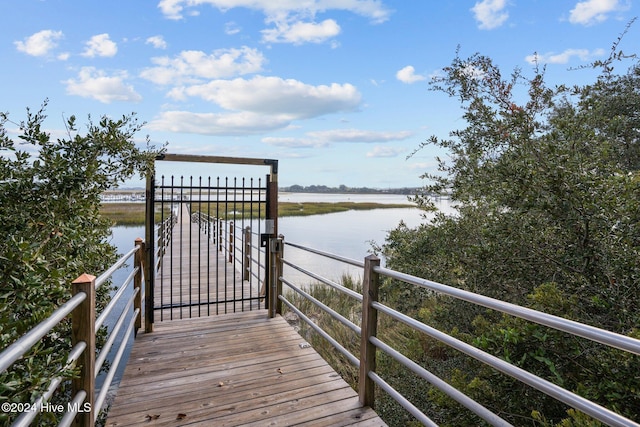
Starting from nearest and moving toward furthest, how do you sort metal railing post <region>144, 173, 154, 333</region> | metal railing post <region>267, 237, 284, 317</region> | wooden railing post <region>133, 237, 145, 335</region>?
wooden railing post <region>133, 237, 145, 335</region>
metal railing post <region>144, 173, 154, 333</region>
metal railing post <region>267, 237, 284, 317</region>

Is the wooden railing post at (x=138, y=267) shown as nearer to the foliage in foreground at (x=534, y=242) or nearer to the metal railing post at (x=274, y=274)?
the metal railing post at (x=274, y=274)

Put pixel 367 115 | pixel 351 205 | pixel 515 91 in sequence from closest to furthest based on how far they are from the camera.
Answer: pixel 515 91, pixel 367 115, pixel 351 205

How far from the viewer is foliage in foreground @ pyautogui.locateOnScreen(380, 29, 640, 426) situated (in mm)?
2125

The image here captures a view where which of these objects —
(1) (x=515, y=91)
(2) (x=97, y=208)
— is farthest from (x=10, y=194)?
(1) (x=515, y=91)

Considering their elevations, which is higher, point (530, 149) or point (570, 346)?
point (530, 149)

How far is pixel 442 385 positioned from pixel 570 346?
41.6 inches

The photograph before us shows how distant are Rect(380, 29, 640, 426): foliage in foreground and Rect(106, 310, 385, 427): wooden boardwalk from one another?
78 cm

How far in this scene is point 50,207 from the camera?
2.14 m

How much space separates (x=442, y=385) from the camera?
64.1 inches

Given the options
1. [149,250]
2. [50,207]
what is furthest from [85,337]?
[149,250]

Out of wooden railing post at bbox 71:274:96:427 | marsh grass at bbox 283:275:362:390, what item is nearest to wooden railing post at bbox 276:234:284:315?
marsh grass at bbox 283:275:362:390

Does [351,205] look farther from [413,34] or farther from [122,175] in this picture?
[122,175]

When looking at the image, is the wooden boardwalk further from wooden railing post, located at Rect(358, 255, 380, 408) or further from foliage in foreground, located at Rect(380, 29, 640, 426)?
foliage in foreground, located at Rect(380, 29, 640, 426)

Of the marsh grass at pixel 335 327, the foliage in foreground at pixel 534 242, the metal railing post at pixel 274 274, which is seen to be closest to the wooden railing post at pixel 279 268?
the metal railing post at pixel 274 274
